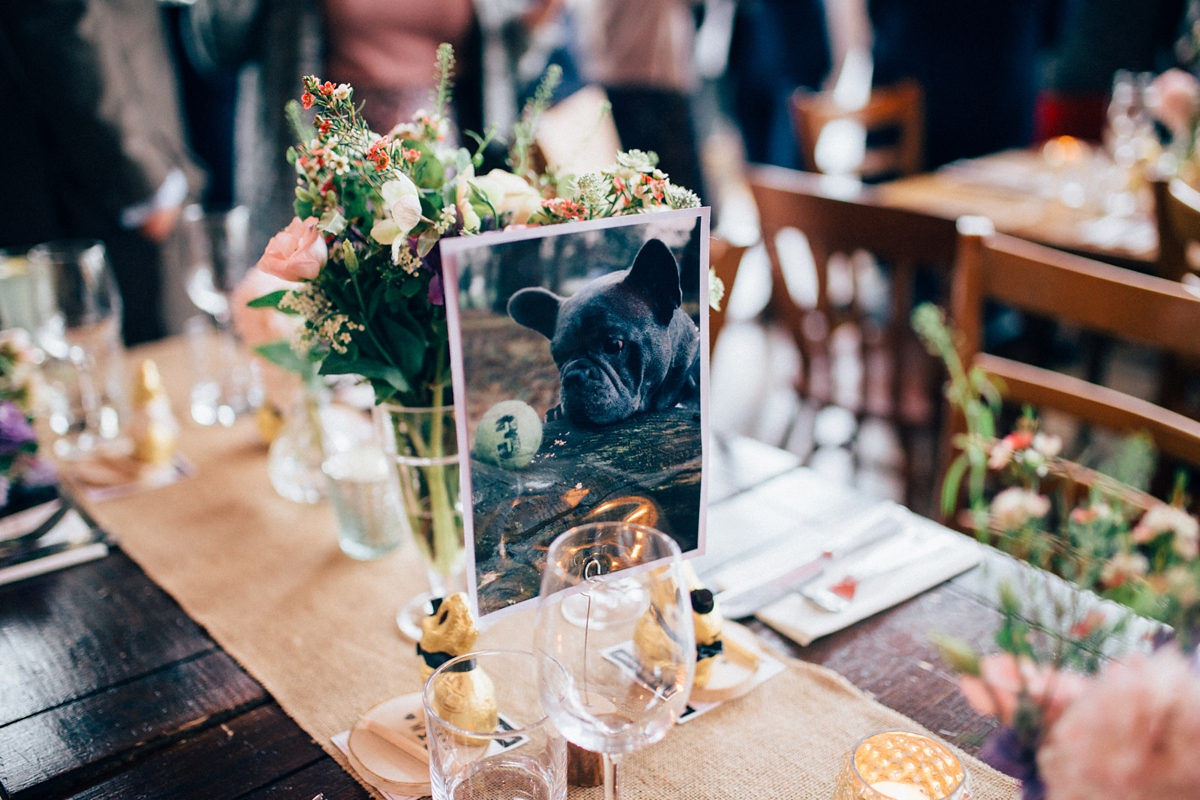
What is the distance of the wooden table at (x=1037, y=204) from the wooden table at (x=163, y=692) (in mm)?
1209

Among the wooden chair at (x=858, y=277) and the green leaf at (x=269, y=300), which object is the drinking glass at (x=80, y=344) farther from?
the wooden chair at (x=858, y=277)

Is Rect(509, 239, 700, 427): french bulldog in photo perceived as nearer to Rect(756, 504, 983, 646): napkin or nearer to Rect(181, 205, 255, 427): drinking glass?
Rect(756, 504, 983, 646): napkin

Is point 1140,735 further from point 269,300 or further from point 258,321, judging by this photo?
point 258,321

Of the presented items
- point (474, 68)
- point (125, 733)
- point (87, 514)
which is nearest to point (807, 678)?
point (125, 733)

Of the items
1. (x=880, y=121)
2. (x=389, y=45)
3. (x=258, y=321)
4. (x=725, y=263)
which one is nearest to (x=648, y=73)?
(x=880, y=121)

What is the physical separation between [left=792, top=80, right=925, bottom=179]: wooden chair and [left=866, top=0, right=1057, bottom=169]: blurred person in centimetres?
77

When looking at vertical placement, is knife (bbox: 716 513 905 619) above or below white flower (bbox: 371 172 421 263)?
below

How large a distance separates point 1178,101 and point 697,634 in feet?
6.59

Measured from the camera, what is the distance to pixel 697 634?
2.60 ft

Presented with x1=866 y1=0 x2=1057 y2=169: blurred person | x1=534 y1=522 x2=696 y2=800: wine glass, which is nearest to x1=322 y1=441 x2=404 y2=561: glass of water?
x1=534 y1=522 x2=696 y2=800: wine glass

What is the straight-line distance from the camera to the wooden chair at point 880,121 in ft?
9.11

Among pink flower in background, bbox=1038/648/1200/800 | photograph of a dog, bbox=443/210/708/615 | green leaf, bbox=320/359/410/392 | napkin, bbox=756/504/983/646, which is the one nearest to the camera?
pink flower in background, bbox=1038/648/1200/800

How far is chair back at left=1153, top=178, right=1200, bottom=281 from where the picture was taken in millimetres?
1715

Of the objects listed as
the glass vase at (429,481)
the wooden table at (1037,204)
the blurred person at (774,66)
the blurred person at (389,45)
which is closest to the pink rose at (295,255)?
the glass vase at (429,481)
